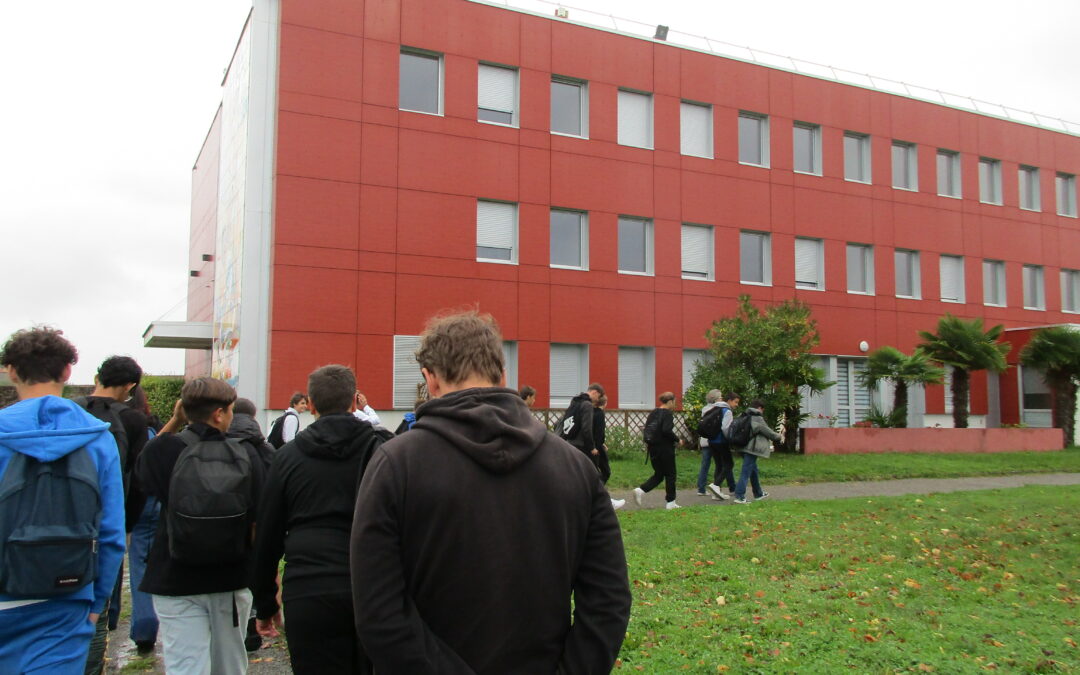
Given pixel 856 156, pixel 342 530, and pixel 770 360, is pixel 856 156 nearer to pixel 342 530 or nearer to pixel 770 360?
pixel 770 360

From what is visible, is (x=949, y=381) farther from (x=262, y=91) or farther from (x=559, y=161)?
(x=262, y=91)

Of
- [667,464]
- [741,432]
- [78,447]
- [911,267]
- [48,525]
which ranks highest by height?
[911,267]

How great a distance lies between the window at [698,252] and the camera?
24.2m

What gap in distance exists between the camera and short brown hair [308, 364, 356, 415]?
388 centimetres

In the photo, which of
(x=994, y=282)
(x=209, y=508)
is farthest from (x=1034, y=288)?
(x=209, y=508)

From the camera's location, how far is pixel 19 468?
10.5ft

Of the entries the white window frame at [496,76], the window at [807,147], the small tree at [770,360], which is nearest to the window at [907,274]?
the window at [807,147]

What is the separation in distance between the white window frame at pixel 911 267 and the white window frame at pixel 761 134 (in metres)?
5.93

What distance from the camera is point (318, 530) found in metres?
3.54

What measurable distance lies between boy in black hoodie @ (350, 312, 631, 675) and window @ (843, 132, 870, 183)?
89.0 ft

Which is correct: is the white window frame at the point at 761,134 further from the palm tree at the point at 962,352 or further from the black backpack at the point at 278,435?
the black backpack at the point at 278,435

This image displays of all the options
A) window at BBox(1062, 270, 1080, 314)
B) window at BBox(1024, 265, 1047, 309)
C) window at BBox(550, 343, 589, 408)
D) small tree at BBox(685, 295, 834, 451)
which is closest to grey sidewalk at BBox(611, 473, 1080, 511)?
small tree at BBox(685, 295, 834, 451)

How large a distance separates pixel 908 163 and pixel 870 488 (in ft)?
55.6

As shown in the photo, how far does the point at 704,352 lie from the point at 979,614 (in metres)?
17.7
